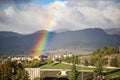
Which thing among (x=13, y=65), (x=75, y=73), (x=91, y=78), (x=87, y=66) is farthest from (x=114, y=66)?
(x=13, y=65)

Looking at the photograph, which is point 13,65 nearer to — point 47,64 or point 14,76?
point 14,76

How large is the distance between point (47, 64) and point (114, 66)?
77.0 feet

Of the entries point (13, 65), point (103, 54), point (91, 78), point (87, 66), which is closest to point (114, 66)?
point (87, 66)

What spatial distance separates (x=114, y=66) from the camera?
77.4 metres

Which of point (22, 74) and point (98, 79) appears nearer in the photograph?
point (22, 74)

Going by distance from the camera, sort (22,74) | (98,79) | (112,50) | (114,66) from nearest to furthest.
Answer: (22,74)
(98,79)
(114,66)
(112,50)

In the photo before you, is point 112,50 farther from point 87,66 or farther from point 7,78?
point 7,78

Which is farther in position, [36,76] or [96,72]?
[96,72]

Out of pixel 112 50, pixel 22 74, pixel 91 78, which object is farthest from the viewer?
pixel 112 50

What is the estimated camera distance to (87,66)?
3199 inches

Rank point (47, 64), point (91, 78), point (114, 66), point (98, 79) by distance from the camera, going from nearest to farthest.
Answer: point (98, 79) → point (91, 78) → point (114, 66) → point (47, 64)

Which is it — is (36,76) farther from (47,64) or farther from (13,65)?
(47,64)

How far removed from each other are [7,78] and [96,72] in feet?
68.5

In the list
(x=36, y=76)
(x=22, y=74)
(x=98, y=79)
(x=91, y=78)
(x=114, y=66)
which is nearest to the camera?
(x=22, y=74)
